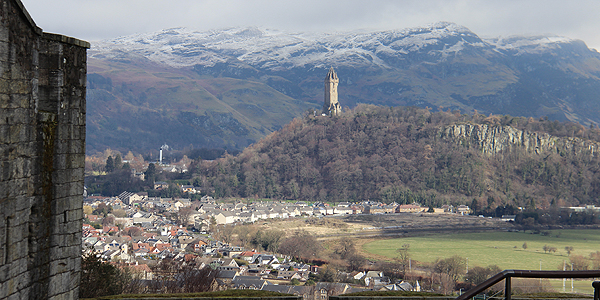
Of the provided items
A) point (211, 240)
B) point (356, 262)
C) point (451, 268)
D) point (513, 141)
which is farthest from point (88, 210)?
point (513, 141)

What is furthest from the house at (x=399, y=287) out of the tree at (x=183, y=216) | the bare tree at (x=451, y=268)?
the tree at (x=183, y=216)

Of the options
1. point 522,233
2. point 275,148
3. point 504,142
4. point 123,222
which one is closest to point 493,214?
point 522,233

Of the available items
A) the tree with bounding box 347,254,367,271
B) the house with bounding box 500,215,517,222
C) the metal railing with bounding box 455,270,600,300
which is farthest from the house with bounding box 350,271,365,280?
the house with bounding box 500,215,517,222

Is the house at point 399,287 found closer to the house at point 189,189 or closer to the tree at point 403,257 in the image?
the tree at point 403,257

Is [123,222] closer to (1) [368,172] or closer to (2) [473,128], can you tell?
(1) [368,172]

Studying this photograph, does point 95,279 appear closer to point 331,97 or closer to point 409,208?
point 409,208

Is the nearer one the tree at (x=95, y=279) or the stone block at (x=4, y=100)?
the stone block at (x=4, y=100)

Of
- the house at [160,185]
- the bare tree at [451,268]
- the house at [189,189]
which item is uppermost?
the house at [160,185]
